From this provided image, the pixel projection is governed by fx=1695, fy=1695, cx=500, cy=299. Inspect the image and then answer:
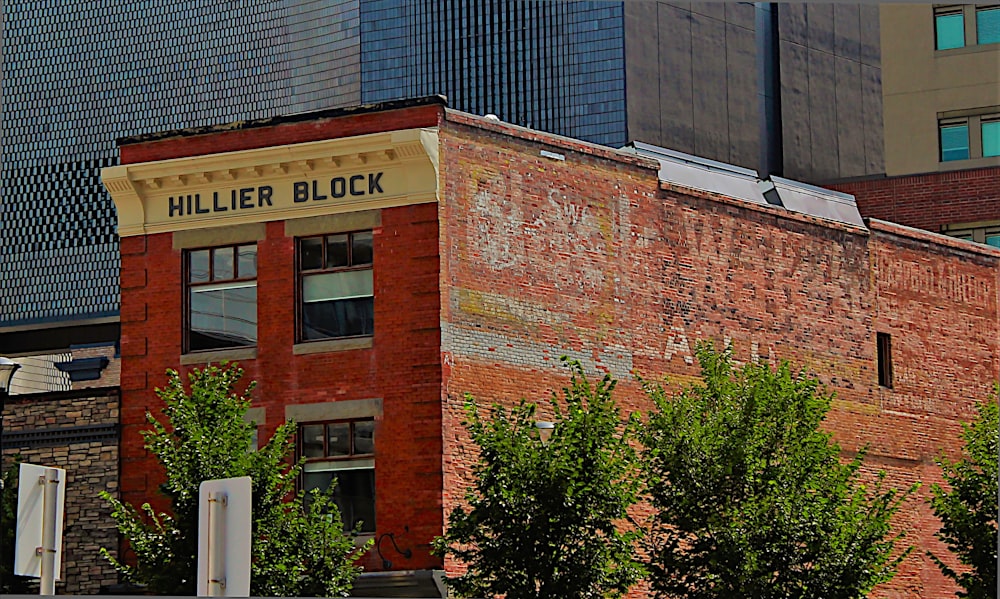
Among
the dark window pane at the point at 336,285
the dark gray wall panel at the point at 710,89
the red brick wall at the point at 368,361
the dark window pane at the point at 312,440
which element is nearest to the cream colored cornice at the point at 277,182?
the red brick wall at the point at 368,361

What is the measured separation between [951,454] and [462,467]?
647 inches

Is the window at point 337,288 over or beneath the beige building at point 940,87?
beneath

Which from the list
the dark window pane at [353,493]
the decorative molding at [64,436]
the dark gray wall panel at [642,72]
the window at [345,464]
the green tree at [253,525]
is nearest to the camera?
the green tree at [253,525]

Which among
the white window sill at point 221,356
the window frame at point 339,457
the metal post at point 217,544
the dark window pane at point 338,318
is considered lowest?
the metal post at point 217,544

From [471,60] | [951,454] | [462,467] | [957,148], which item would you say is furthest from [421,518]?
[471,60]

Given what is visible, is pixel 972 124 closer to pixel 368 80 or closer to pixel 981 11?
pixel 981 11

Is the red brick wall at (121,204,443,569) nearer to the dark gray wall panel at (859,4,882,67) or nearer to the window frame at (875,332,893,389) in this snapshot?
the window frame at (875,332,893,389)

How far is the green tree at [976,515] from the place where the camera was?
110 feet

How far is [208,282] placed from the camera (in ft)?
114

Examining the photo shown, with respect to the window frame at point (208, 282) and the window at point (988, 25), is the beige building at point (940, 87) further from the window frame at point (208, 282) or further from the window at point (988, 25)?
the window frame at point (208, 282)

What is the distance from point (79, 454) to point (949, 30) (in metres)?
37.3

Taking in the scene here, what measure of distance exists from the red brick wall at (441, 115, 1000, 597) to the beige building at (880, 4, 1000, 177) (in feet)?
46.0

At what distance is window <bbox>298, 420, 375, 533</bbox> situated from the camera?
1275 inches

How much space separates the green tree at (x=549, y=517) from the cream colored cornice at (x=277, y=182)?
5.88 metres
